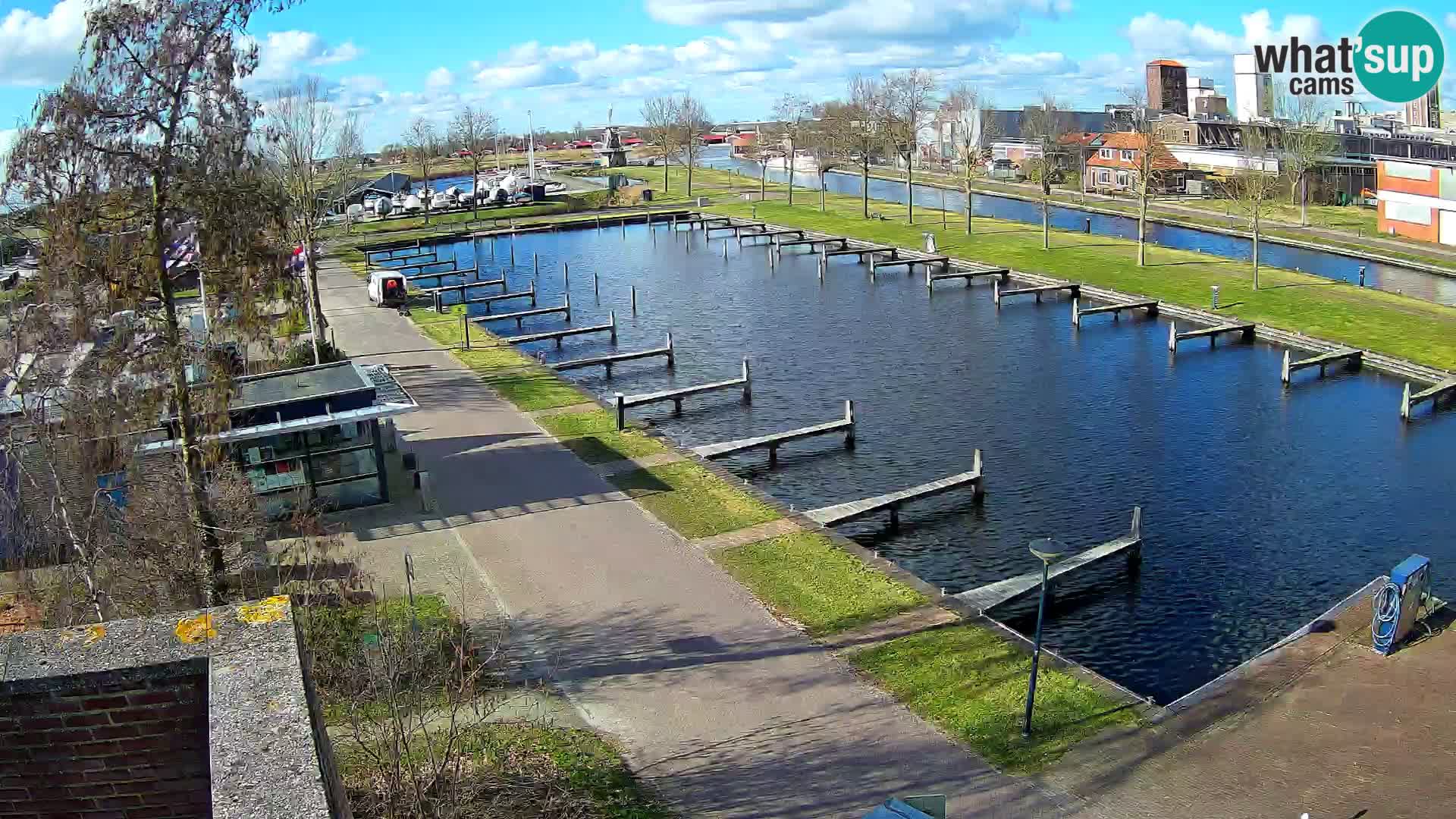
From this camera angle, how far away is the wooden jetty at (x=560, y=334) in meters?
49.4

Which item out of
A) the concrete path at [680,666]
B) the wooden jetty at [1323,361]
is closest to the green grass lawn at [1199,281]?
the wooden jetty at [1323,361]

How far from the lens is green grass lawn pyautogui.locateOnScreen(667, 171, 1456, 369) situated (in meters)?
45.3

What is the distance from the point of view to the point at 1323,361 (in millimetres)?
41750

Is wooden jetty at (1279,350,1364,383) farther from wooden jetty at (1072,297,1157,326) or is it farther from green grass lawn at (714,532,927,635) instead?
green grass lawn at (714,532,927,635)

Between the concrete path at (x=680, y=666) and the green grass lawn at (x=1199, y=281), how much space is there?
101 ft

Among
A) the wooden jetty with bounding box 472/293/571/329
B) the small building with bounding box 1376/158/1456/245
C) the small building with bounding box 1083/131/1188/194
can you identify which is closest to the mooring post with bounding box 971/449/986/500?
the wooden jetty with bounding box 472/293/571/329

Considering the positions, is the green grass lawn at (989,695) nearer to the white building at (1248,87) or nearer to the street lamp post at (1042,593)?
the street lamp post at (1042,593)

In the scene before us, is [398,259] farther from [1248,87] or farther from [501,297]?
[1248,87]

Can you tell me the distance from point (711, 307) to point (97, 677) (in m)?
50.7

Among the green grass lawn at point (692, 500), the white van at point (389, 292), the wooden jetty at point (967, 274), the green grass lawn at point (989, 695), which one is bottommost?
the green grass lawn at point (989, 695)

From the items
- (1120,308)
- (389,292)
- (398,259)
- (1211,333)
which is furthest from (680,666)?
(398,259)

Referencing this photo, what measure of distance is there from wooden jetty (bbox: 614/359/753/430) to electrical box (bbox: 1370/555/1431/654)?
840 inches

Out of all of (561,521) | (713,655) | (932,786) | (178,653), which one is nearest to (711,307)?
(561,521)

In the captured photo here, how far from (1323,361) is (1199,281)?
14984mm
